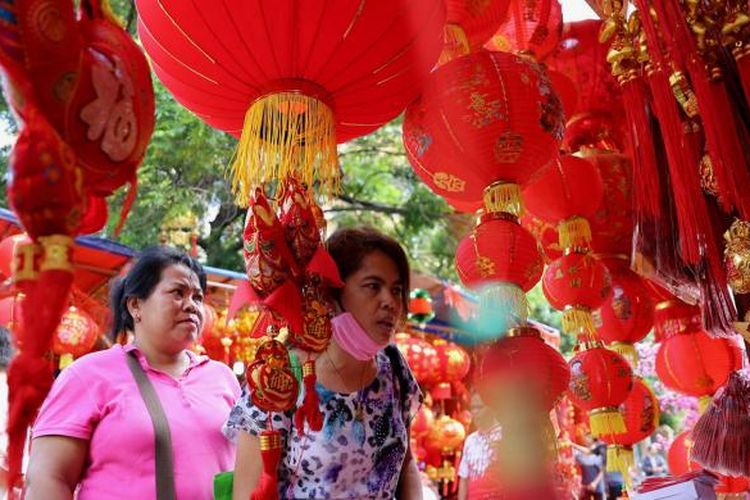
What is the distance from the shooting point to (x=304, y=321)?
1575 mm

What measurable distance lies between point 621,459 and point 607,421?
0.89 ft

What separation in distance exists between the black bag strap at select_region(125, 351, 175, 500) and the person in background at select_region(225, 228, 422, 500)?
5.9 inches

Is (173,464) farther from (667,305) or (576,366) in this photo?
(667,305)

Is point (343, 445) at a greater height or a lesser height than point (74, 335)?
lesser

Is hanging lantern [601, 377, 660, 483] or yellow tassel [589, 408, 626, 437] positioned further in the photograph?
hanging lantern [601, 377, 660, 483]

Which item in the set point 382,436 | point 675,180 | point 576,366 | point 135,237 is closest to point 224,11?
point 382,436

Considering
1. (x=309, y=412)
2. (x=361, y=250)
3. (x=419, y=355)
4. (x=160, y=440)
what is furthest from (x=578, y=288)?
(x=419, y=355)

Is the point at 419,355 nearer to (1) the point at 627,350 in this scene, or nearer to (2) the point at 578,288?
(1) the point at 627,350

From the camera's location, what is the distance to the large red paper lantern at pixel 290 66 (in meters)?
1.59

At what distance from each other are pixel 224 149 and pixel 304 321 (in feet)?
18.4

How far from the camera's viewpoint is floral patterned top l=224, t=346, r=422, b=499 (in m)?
1.52

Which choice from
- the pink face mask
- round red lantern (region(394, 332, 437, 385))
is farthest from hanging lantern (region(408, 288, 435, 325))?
the pink face mask

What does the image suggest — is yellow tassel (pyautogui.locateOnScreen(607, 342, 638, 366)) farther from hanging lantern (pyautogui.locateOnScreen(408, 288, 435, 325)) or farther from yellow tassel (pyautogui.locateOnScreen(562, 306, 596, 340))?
hanging lantern (pyautogui.locateOnScreen(408, 288, 435, 325))

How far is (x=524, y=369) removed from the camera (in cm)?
203
